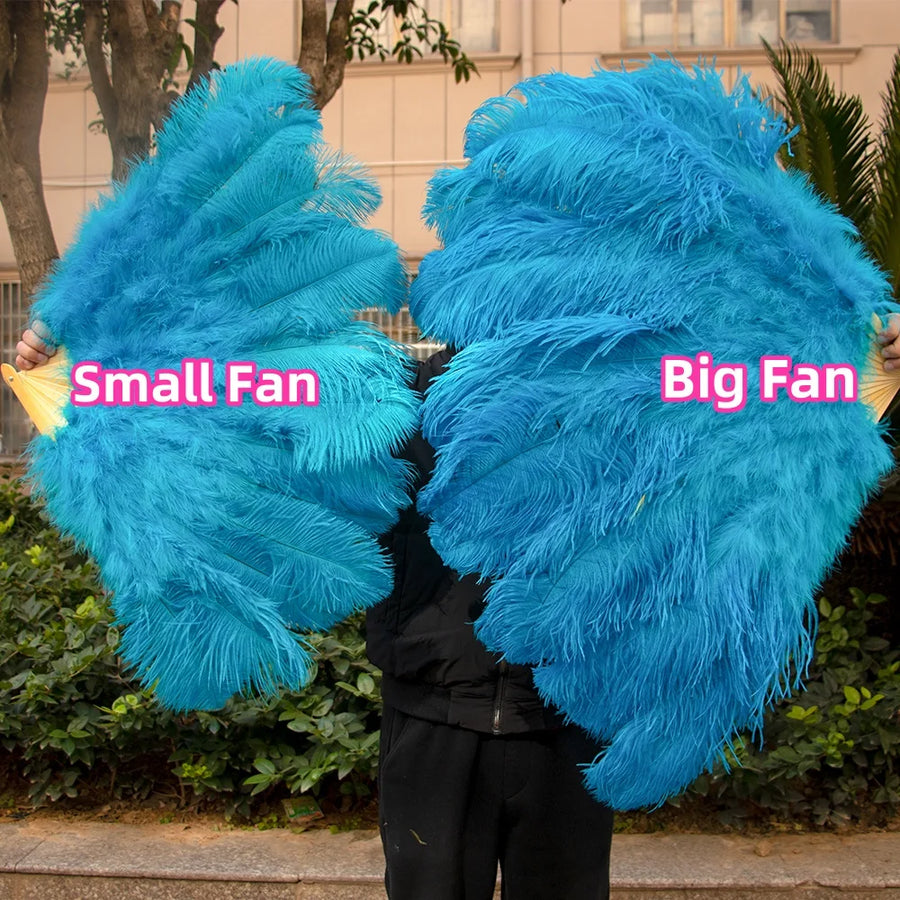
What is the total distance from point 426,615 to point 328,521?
0.92 ft

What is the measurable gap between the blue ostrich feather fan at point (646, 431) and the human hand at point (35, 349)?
2.22 ft

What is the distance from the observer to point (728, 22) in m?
8.84

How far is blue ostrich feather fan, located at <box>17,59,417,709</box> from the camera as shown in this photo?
158 cm

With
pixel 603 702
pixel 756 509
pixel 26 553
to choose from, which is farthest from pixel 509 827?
pixel 26 553

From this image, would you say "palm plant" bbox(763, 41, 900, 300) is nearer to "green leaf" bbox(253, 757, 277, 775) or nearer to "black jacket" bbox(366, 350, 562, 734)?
"black jacket" bbox(366, 350, 562, 734)

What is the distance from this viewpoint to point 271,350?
63.7 inches

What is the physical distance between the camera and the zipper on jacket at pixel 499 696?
1.70 m

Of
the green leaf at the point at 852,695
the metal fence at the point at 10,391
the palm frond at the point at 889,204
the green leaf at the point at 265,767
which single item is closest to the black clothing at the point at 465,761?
the green leaf at the point at 265,767

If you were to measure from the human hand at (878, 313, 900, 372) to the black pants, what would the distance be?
2.74 ft

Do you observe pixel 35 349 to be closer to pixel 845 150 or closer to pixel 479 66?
pixel 845 150

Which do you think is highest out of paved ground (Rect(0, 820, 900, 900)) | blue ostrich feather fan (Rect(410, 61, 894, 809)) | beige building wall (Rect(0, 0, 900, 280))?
beige building wall (Rect(0, 0, 900, 280))

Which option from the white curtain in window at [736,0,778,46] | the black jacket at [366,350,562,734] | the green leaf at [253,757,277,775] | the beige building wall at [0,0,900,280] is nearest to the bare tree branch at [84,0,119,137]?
the green leaf at [253,757,277,775]

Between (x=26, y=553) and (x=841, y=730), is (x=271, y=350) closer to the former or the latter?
(x=841, y=730)

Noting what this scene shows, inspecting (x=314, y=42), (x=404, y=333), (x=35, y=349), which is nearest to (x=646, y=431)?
(x=404, y=333)
